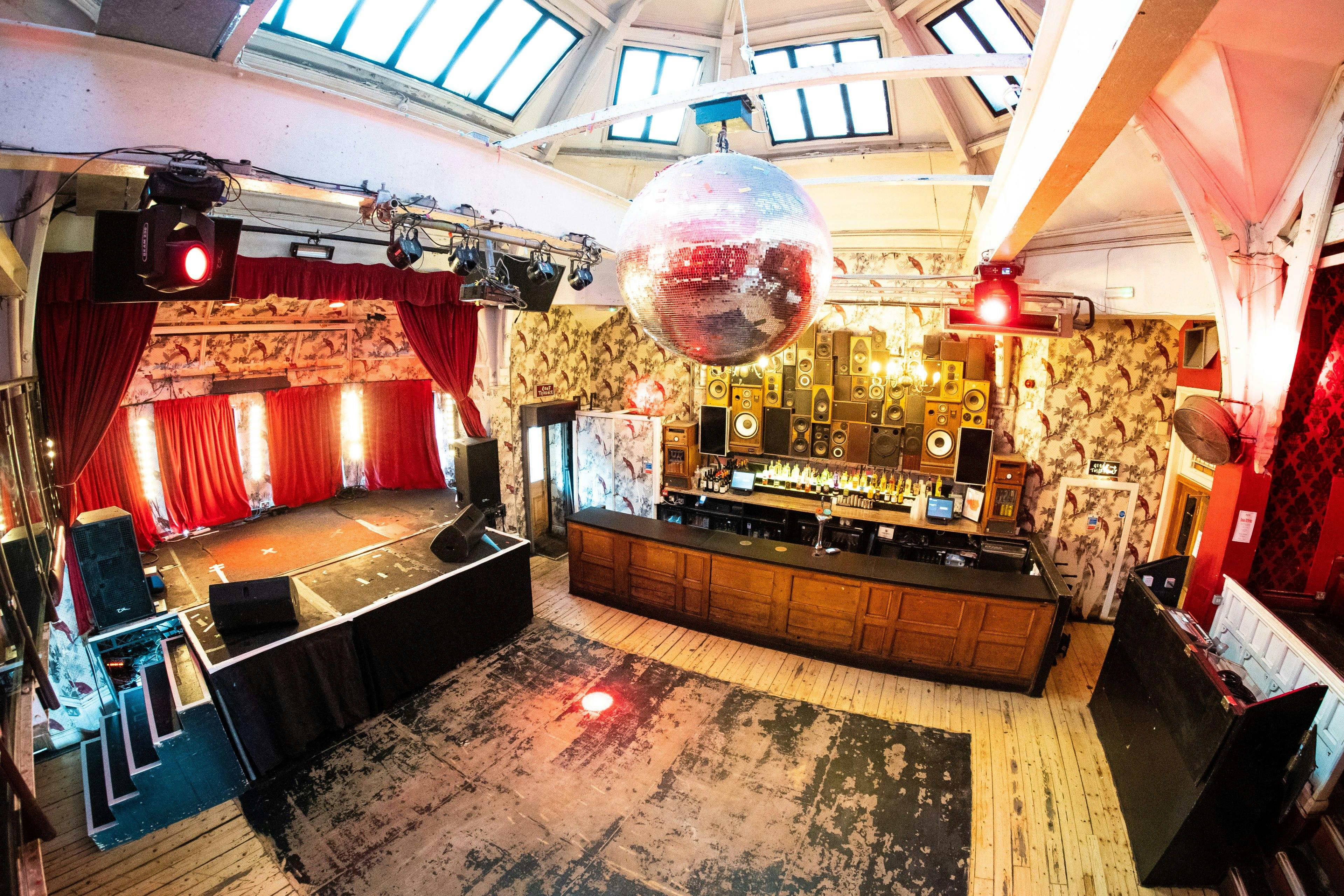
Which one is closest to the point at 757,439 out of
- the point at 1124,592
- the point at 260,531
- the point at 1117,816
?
the point at 1124,592

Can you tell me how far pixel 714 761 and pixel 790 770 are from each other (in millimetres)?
571

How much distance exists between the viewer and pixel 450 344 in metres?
6.45

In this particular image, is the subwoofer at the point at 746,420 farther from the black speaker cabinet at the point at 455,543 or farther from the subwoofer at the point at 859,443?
the black speaker cabinet at the point at 455,543

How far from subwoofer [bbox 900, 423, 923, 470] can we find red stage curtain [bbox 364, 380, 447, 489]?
666cm

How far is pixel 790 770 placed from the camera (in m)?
4.15

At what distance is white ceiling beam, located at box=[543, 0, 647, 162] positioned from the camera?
14.2 ft

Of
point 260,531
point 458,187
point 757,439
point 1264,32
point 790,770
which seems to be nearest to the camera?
point 1264,32

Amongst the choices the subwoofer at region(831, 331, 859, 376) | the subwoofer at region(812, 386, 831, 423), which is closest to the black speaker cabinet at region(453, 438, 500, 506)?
the subwoofer at region(812, 386, 831, 423)

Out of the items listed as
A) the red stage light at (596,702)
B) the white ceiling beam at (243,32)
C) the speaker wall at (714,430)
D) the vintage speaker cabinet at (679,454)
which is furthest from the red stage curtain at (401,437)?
the white ceiling beam at (243,32)

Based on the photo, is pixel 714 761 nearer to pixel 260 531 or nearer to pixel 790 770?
pixel 790 770

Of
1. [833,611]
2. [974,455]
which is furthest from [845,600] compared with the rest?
[974,455]

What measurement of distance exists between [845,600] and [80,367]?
6671 mm

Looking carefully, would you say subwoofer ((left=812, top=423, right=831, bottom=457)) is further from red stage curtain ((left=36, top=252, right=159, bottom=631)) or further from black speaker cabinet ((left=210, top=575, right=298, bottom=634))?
red stage curtain ((left=36, top=252, right=159, bottom=631))

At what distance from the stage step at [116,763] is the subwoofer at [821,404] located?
7268 millimetres
